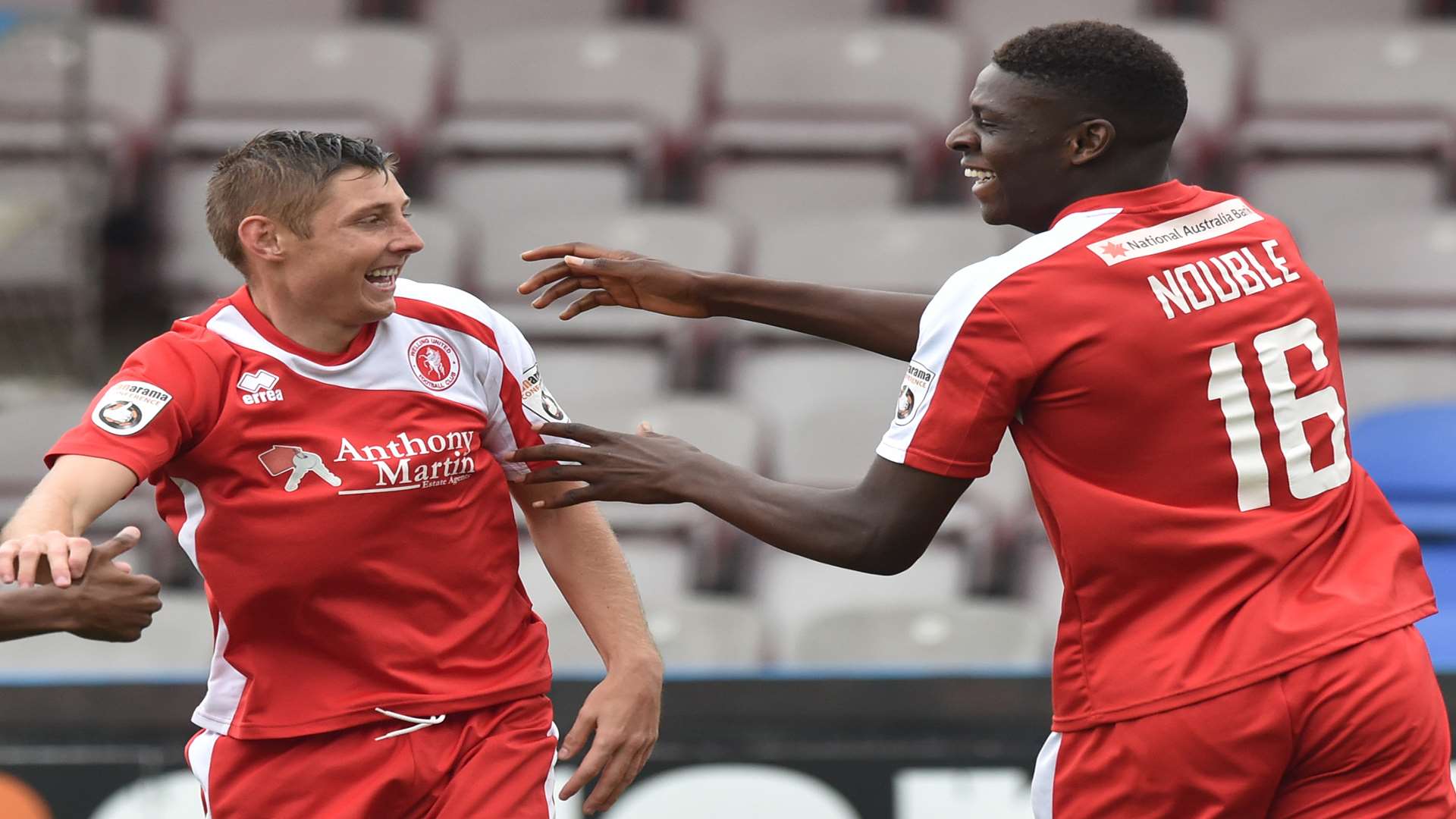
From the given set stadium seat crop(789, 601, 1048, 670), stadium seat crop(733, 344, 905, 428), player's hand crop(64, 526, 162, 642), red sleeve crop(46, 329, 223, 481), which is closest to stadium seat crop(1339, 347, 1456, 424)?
stadium seat crop(733, 344, 905, 428)

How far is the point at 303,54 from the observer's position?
804 cm

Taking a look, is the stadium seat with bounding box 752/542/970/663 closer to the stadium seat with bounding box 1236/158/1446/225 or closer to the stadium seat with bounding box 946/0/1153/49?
the stadium seat with bounding box 1236/158/1446/225

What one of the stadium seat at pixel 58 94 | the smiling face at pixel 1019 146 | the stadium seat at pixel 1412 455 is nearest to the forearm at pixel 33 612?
the smiling face at pixel 1019 146

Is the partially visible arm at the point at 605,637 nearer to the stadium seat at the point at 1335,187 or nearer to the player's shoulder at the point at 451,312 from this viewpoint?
the player's shoulder at the point at 451,312

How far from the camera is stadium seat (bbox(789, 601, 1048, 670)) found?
538 centimetres

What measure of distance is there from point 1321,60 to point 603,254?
576 cm

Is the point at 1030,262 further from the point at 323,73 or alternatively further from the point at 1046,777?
the point at 323,73

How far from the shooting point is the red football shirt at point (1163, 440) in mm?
2617

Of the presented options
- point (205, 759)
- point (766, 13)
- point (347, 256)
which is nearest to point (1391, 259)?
point (766, 13)

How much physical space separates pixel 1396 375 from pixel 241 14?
5816 millimetres

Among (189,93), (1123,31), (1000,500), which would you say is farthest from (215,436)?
(189,93)

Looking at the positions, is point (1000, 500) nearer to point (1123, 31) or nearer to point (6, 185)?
point (1123, 31)

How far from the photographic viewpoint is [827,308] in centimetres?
313

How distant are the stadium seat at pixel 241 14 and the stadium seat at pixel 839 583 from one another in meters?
4.24
